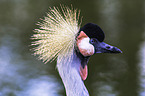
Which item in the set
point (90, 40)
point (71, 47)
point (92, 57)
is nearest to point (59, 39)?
point (71, 47)

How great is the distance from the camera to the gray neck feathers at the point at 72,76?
8.12ft

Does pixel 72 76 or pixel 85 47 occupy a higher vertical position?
pixel 85 47

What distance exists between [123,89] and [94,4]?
3922 mm

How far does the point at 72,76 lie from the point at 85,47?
0.23 m

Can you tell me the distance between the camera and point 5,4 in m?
8.28

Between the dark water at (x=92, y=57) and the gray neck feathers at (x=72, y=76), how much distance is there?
6.73 ft

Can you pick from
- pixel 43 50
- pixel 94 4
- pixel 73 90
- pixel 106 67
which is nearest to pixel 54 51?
pixel 43 50

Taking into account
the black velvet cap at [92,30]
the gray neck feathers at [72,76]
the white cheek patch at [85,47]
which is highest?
the black velvet cap at [92,30]

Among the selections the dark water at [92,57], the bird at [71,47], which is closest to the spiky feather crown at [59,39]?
the bird at [71,47]

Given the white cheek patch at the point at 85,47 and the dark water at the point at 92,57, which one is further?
the dark water at the point at 92,57

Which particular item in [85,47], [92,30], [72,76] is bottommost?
[72,76]

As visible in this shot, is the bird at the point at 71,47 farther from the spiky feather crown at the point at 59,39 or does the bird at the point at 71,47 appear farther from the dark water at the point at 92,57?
the dark water at the point at 92,57

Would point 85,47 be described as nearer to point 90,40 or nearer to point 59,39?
point 90,40

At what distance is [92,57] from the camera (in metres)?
5.55
